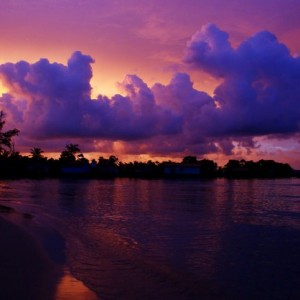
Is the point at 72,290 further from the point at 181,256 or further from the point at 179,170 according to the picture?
the point at 179,170

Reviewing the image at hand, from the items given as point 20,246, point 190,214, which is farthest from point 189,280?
point 190,214

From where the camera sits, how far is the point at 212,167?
519 ft

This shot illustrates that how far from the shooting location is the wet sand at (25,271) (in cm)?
900

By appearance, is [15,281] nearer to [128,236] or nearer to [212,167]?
[128,236]

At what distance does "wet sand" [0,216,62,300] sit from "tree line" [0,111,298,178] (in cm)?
9499

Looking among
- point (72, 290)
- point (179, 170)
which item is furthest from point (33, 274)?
point (179, 170)

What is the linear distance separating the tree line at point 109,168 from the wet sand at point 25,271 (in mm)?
94991

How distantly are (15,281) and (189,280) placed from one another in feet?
14.6

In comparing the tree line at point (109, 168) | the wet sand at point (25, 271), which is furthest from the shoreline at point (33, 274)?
the tree line at point (109, 168)

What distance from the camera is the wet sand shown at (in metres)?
9.00

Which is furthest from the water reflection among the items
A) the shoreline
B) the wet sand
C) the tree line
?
the tree line

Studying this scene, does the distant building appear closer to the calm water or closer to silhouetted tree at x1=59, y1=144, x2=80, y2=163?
silhouetted tree at x1=59, y1=144, x2=80, y2=163

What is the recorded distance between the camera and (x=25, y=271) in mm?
10742

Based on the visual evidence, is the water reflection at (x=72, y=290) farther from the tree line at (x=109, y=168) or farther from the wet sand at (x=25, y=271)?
the tree line at (x=109, y=168)
